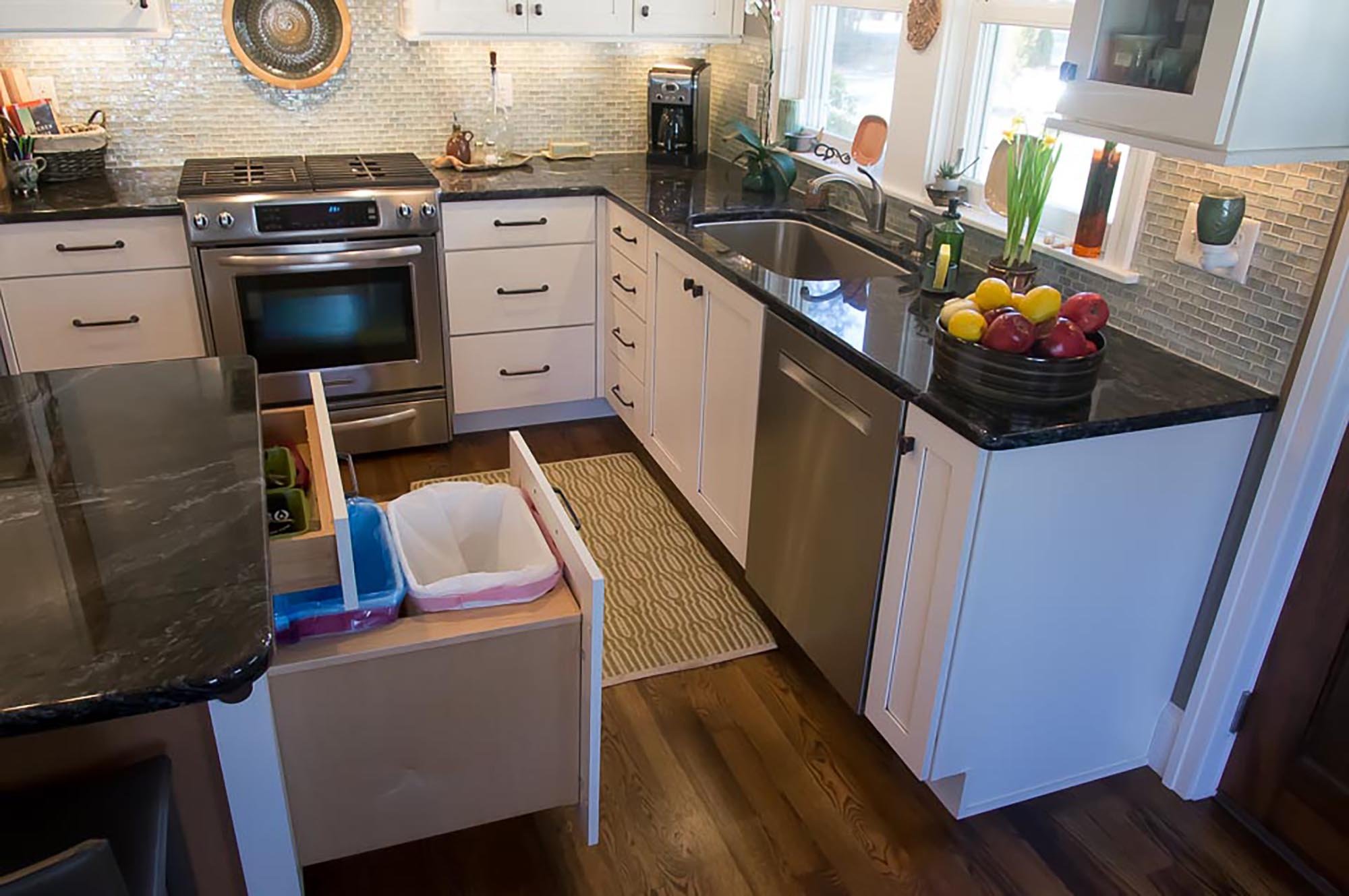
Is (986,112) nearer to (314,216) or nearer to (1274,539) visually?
(1274,539)

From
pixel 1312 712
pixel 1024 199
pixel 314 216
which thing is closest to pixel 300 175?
pixel 314 216

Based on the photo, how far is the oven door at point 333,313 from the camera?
10.2ft

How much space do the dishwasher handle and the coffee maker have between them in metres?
1.76

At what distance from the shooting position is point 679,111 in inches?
149

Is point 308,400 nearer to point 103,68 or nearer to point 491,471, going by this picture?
point 491,471

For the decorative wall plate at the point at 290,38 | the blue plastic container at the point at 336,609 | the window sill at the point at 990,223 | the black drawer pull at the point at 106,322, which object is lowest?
the black drawer pull at the point at 106,322

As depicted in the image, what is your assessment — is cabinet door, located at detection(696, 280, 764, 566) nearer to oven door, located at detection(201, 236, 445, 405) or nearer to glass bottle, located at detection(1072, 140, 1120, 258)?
glass bottle, located at detection(1072, 140, 1120, 258)

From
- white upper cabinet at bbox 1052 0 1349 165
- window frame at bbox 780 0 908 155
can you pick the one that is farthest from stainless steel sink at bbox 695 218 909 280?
white upper cabinet at bbox 1052 0 1349 165

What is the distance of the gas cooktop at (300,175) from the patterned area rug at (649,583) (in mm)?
977

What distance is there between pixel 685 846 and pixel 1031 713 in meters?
0.75

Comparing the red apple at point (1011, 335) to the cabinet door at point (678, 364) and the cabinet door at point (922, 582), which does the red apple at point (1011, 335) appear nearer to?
the cabinet door at point (922, 582)

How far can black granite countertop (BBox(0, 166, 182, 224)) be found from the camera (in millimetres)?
2902

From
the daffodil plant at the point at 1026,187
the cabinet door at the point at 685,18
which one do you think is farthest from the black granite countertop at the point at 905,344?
the cabinet door at the point at 685,18

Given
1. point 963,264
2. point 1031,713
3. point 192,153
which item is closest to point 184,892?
point 1031,713
